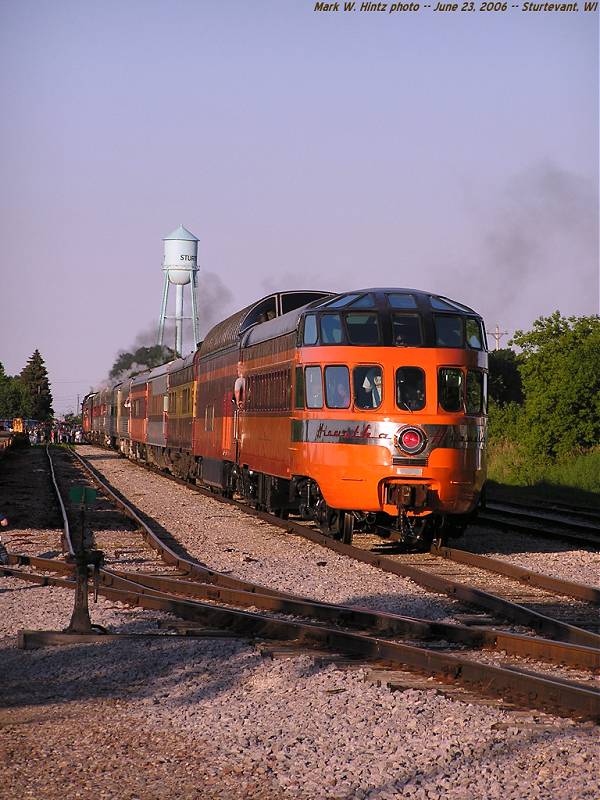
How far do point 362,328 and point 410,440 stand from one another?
5.52 ft

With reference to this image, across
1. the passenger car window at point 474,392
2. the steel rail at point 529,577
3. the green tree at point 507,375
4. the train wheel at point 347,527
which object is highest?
the green tree at point 507,375

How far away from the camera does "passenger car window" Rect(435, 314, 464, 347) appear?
17000mm

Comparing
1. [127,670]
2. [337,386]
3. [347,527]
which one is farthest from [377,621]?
[347,527]

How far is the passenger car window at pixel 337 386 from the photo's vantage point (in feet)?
54.9

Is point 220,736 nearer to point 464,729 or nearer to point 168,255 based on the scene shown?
point 464,729

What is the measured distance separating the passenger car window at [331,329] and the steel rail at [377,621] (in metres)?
4.68

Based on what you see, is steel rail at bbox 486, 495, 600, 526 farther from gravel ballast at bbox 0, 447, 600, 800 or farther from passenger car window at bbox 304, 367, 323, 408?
gravel ballast at bbox 0, 447, 600, 800

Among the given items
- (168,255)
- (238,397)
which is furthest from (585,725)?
(168,255)

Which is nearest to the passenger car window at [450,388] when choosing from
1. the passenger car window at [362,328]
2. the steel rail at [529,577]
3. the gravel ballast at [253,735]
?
the passenger car window at [362,328]

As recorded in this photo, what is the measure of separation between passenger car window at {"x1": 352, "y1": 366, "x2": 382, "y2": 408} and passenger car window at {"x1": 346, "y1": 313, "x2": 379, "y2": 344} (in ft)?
1.34

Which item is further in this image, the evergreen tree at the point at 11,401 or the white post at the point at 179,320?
the evergreen tree at the point at 11,401

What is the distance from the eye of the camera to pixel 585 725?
22.4ft

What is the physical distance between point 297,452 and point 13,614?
24.0 ft

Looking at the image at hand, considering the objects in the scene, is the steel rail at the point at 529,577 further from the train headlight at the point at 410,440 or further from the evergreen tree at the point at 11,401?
the evergreen tree at the point at 11,401
